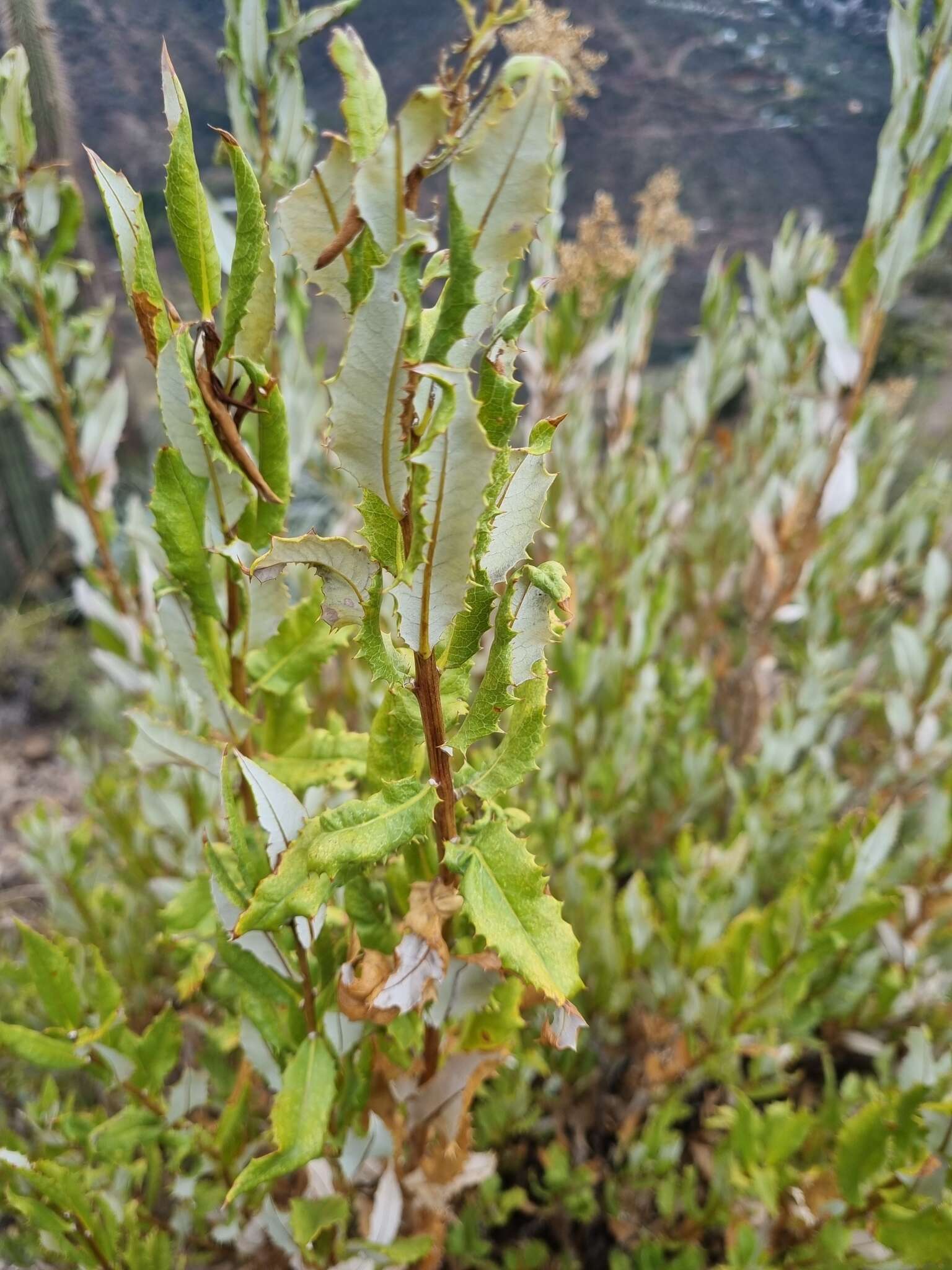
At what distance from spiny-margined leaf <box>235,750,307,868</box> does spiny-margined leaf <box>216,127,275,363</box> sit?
0.24 metres

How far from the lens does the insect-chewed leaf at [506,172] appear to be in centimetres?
30

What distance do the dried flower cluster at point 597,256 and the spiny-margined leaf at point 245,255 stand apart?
4.06ft

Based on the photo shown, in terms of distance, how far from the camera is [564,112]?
1440mm

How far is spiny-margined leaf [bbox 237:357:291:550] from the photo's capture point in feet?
1.55

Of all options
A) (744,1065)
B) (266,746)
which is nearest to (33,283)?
(266,746)

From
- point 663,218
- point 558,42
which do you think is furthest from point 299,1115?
point 663,218

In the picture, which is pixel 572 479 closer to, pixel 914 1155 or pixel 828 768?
pixel 828 768

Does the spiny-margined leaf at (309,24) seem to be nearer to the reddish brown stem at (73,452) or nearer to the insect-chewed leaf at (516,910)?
the reddish brown stem at (73,452)

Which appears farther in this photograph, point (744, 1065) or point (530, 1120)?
point (744, 1065)

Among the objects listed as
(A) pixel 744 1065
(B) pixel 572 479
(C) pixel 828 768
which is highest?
(B) pixel 572 479

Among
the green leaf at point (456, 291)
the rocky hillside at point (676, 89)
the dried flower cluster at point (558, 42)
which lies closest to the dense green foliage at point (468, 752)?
the green leaf at point (456, 291)

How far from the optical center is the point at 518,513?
1.28 ft

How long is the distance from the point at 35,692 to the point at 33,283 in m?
2.21

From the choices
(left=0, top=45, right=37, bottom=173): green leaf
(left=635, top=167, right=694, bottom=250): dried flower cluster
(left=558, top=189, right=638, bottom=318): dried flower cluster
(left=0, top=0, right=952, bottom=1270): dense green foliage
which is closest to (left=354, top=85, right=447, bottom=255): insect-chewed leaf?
(left=0, top=0, right=952, bottom=1270): dense green foliage
